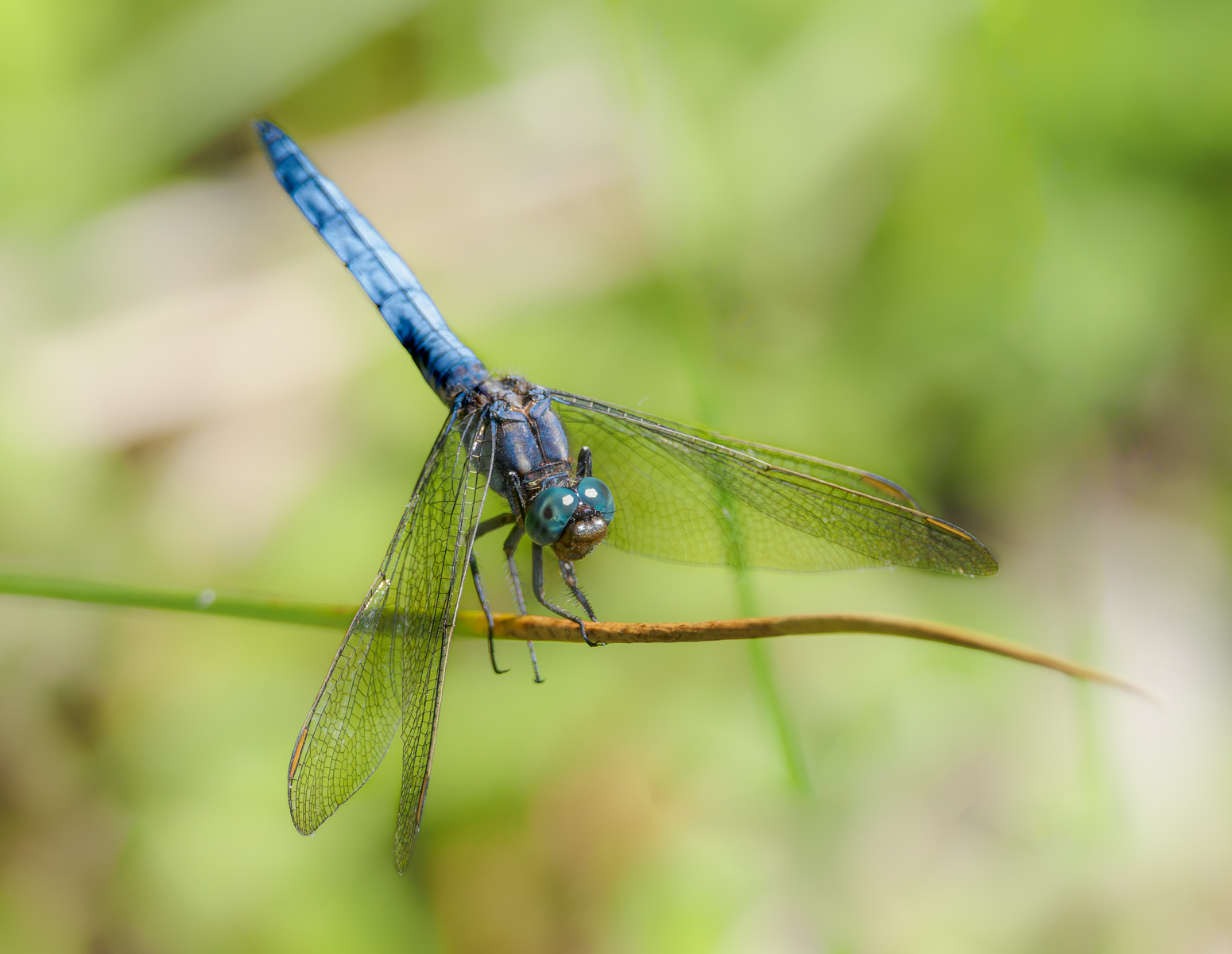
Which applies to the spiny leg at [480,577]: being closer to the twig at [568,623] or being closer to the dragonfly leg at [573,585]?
the twig at [568,623]

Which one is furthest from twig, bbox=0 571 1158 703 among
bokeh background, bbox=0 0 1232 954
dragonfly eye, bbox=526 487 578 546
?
bokeh background, bbox=0 0 1232 954

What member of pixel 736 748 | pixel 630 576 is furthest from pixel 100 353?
pixel 736 748

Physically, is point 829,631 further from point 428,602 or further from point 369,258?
point 369,258

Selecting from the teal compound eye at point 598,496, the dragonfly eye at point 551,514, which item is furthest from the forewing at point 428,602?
the teal compound eye at point 598,496

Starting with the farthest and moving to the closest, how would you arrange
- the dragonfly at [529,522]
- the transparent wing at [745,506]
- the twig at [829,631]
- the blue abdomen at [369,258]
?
the blue abdomen at [369,258] → the transparent wing at [745,506] → the dragonfly at [529,522] → the twig at [829,631]

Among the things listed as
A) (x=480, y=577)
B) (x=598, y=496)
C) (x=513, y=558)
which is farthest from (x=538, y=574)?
(x=598, y=496)

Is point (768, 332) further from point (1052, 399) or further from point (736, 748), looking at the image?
point (736, 748)

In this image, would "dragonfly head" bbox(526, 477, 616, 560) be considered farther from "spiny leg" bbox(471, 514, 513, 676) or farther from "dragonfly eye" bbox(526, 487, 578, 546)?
"spiny leg" bbox(471, 514, 513, 676)
